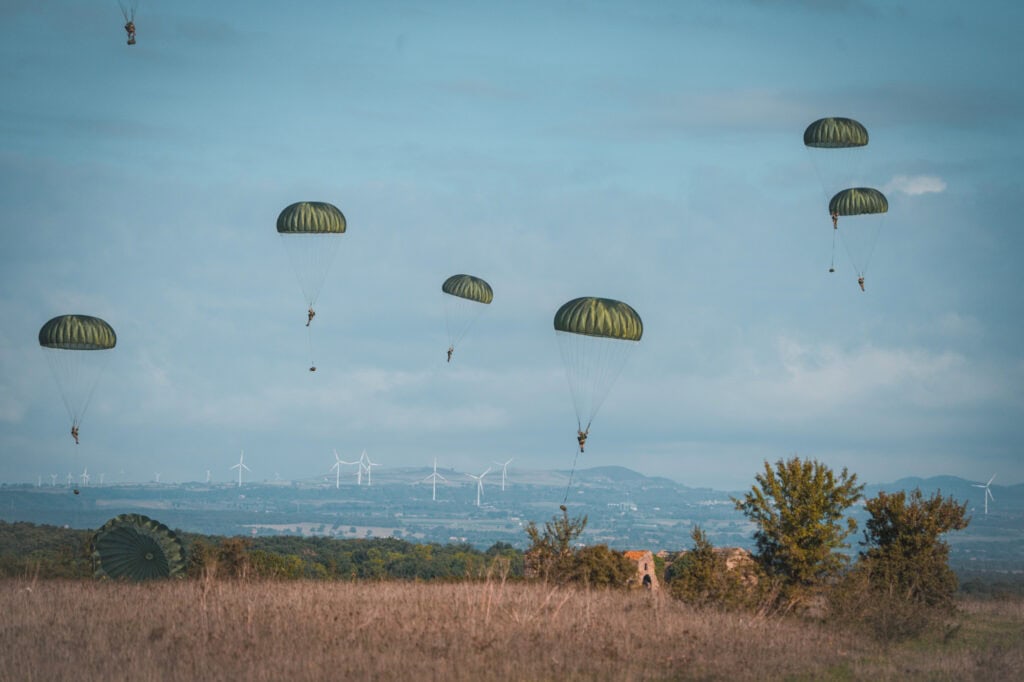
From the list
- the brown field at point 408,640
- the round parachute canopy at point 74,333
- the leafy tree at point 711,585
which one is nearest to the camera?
the brown field at point 408,640

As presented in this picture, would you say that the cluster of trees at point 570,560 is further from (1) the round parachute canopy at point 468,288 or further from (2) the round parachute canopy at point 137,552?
(1) the round parachute canopy at point 468,288

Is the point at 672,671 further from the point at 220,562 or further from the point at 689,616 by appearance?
the point at 220,562

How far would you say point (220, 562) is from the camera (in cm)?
3559

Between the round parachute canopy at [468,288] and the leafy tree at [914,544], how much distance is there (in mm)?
20954

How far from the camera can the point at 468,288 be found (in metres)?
53.5

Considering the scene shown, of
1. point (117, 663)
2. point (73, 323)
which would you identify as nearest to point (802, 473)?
point (117, 663)

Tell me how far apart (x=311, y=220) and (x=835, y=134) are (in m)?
25.0

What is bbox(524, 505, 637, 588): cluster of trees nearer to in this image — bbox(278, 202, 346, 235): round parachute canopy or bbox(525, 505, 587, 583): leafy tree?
bbox(525, 505, 587, 583): leafy tree

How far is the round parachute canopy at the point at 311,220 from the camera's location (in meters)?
47.8

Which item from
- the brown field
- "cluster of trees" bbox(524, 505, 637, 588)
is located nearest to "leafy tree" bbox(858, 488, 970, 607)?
"cluster of trees" bbox(524, 505, 637, 588)

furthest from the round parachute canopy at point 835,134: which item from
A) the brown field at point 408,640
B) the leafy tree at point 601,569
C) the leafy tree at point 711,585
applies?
the brown field at point 408,640

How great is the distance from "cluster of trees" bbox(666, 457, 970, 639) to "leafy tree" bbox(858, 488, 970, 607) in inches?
1.4

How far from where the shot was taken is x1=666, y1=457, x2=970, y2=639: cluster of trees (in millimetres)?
29234

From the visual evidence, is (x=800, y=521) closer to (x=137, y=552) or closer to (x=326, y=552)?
(x=137, y=552)
